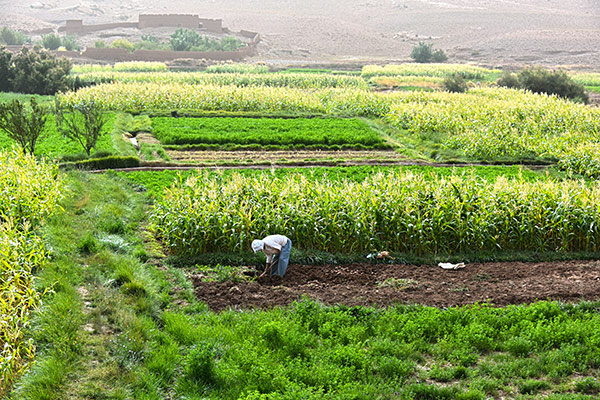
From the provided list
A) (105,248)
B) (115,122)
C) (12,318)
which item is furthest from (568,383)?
(115,122)

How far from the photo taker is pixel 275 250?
9633 mm

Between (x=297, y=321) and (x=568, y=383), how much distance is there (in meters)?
3.35

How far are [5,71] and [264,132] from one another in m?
22.2

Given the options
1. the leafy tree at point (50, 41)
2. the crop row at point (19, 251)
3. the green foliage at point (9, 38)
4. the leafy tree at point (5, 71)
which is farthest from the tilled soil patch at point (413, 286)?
the green foliage at point (9, 38)

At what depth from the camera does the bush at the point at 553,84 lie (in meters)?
40.1

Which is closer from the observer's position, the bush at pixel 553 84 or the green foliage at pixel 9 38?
the bush at pixel 553 84

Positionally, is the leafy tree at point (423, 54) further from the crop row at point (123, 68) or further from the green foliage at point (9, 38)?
the green foliage at point (9, 38)

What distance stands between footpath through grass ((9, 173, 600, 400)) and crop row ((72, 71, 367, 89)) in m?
31.3

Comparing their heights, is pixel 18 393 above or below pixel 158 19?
below

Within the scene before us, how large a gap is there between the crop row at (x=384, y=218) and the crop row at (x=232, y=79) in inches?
1096

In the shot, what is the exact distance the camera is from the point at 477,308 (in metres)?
8.55

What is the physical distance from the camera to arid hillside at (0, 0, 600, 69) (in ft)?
319

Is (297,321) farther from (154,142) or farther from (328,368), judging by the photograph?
(154,142)

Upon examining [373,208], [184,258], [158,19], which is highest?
[158,19]
